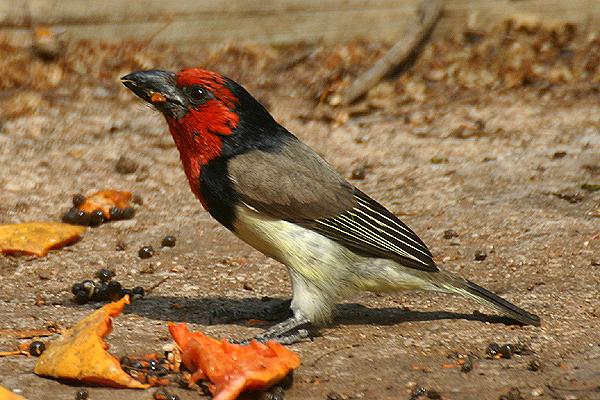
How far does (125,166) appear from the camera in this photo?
6.71 metres

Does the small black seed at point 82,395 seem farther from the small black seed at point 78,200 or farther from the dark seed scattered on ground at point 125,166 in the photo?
the dark seed scattered on ground at point 125,166

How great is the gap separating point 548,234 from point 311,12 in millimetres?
4259

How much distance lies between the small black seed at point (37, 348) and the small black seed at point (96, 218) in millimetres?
2207

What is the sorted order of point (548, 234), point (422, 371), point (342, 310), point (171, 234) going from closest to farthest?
point (422, 371) < point (342, 310) < point (548, 234) < point (171, 234)

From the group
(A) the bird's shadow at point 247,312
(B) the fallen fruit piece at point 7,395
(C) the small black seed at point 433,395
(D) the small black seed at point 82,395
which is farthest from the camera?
(A) the bird's shadow at point 247,312

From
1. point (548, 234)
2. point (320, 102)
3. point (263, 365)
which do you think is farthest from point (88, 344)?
point (320, 102)

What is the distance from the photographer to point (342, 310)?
15.0ft

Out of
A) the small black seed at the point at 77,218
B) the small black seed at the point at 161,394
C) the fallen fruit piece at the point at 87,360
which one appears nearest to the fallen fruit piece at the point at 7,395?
the fallen fruit piece at the point at 87,360

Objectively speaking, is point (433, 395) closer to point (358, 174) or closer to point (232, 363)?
point (232, 363)

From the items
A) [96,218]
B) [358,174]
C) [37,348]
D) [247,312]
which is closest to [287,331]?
[247,312]

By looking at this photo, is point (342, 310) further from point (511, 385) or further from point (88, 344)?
point (88, 344)

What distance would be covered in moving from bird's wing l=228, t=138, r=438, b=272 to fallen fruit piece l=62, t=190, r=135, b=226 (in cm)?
209

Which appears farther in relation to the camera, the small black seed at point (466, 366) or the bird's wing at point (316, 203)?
the bird's wing at point (316, 203)

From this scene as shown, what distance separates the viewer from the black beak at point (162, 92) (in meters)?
4.10
